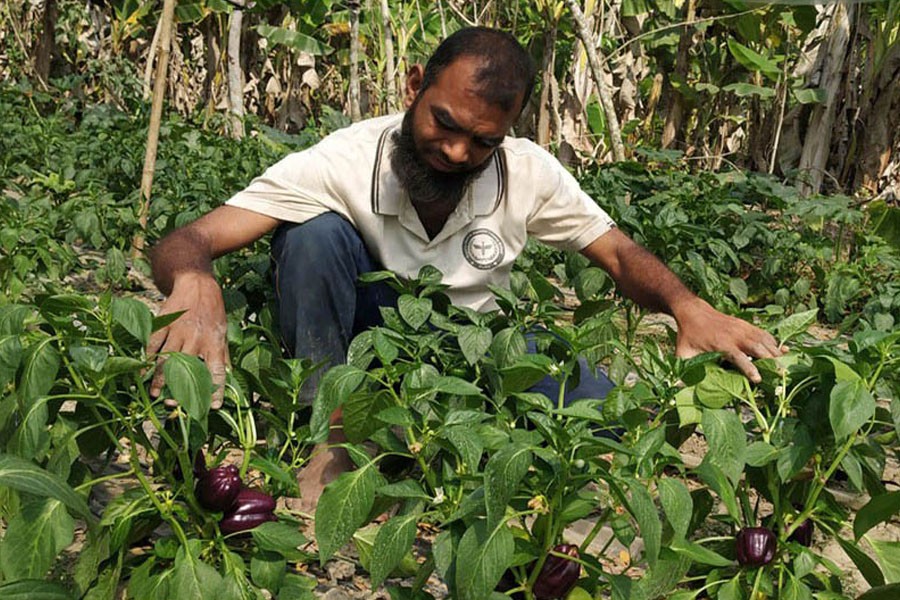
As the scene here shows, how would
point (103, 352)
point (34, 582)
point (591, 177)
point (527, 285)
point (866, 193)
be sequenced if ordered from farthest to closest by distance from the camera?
point (866, 193), point (591, 177), point (527, 285), point (103, 352), point (34, 582)

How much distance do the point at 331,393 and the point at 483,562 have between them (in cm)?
35

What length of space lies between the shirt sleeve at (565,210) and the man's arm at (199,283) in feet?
2.09

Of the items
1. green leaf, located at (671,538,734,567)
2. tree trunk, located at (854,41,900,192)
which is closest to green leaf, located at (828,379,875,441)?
green leaf, located at (671,538,734,567)

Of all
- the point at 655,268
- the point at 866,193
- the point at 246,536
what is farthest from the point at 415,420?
the point at 866,193

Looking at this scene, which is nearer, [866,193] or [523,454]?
[523,454]

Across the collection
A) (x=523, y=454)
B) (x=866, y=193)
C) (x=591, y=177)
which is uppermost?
(x=523, y=454)

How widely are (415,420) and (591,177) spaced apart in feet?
10.3

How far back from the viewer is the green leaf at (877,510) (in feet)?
4.55

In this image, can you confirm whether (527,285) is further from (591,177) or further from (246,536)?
(591,177)

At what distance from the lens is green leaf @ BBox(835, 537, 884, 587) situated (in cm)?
153

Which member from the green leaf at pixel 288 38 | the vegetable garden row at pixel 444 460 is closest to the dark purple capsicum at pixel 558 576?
the vegetable garden row at pixel 444 460

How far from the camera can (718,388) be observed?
5.08ft

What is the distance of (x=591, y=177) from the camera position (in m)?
4.45

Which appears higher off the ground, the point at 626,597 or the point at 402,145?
the point at 402,145
